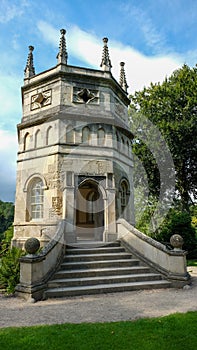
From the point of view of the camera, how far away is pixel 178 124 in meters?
18.3

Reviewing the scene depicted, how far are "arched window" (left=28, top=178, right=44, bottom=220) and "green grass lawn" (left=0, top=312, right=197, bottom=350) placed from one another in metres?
6.54

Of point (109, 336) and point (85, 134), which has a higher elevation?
point (85, 134)

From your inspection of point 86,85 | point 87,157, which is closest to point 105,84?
point 86,85

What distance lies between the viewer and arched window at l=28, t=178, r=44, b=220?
1036 centimetres

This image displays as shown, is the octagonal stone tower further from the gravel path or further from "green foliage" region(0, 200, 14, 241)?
"green foliage" region(0, 200, 14, 241)

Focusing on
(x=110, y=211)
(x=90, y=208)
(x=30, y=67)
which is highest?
(x=30, y=67)

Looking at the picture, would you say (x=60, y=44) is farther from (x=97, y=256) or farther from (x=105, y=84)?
(x=97, y=256)

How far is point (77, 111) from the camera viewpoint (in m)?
10.7

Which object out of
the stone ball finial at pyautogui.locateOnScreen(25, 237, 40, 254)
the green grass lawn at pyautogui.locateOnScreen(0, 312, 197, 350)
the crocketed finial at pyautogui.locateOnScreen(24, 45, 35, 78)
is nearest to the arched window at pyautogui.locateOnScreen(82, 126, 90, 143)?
the crocketed finial at pyautogui.locateOnScreen(24, 45, 35, 78)

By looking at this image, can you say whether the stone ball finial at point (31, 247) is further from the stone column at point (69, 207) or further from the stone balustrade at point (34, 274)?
the stone column at point (69, 207)

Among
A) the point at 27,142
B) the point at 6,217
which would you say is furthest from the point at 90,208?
the point at 6,217

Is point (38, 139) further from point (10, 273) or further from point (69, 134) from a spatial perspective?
point (10, 273)

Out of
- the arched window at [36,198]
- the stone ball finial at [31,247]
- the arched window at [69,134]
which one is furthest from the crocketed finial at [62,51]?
the stone ball finial at [31,247]

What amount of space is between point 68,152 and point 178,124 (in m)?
11.2
